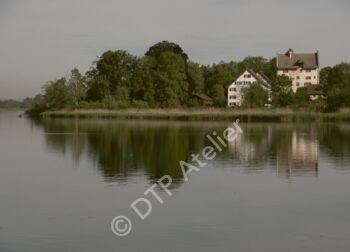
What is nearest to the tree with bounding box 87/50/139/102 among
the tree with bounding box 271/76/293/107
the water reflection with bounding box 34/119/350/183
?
the tree with bounding box 271/76/293/107

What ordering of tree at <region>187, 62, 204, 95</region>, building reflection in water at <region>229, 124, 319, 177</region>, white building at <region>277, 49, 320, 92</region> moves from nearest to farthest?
building reflection in water at <region>229, 124, 319, 177</region>, tree at <region>187, 62, 204, 95</region>, white building at <region>277, 49, 320, 92</region>

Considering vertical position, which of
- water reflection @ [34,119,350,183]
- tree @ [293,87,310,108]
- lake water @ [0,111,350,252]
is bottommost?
lake water @ [0,111,350,252]

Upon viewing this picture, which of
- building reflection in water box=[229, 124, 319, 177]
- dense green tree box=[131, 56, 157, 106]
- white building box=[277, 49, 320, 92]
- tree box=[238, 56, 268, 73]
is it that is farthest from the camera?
tree box=[238, 56, 268, 73]

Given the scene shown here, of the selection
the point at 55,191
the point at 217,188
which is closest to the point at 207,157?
the point at 217,188

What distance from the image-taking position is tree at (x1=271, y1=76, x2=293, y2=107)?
64.0 m

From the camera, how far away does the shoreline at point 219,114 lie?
2097 inches

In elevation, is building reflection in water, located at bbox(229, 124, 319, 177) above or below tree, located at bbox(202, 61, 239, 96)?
below

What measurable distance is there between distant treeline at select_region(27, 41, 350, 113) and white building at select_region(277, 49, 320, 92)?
10.2 metres

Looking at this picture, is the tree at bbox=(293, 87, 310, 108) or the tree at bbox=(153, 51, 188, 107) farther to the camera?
the tree at bbox=(153, 51, 188, 107)

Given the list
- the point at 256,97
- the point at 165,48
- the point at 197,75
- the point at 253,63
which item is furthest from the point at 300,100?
the point at 253,63

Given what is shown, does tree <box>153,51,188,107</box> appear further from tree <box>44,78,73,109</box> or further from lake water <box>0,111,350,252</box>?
lake water <box>0,111,350,252</box>

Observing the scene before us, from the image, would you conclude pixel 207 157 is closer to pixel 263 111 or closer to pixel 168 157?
pixel 168 157

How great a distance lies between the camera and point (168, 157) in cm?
2223

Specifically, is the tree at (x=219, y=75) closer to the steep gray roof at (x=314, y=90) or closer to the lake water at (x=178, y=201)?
the steep gray roof at (x=314, y=90)
